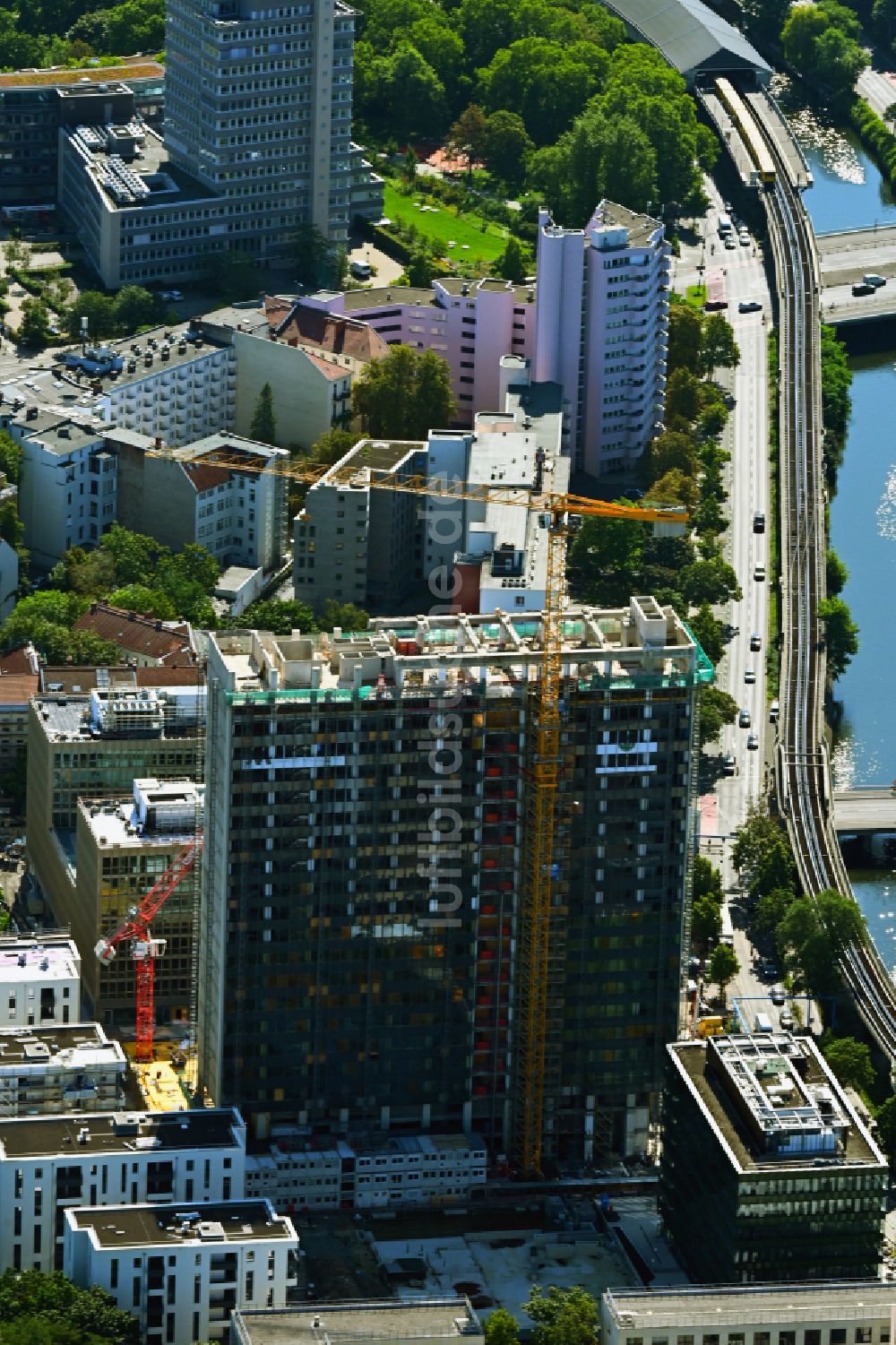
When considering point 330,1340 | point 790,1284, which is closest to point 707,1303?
point 790,1284

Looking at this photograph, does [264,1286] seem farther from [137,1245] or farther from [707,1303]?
[707,1303]

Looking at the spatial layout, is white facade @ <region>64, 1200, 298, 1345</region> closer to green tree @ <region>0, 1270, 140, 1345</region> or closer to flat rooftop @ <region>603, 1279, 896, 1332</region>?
green tree @ <region>0, 1270, 140, 1345</region>

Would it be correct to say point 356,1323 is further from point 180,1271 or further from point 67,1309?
point 67,1309

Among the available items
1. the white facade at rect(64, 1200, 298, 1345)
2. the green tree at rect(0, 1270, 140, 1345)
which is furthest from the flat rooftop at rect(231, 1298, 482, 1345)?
the green tree at rect(0, 1270, 140, 1345)

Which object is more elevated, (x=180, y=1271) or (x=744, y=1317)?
(x=180, y=1271)

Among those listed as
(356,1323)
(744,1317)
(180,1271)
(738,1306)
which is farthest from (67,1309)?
(744,1317)
